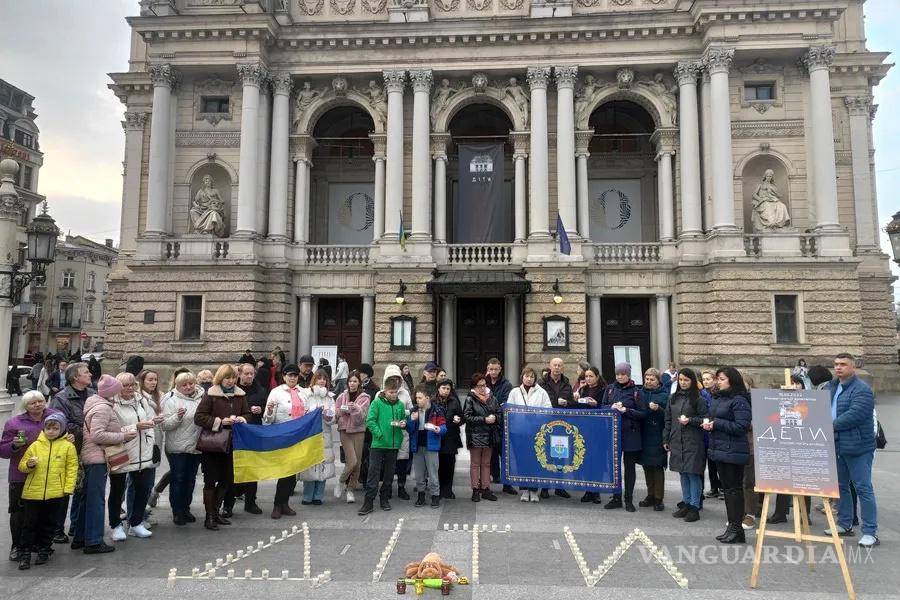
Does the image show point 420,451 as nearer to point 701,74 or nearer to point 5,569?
point 5,569

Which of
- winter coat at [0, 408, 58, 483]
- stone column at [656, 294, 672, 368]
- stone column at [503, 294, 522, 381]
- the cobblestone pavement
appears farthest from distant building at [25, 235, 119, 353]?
the cobblestone pavement

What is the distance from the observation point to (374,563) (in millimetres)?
6969

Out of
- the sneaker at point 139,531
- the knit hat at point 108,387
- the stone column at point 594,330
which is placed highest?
the stone column at point 594,330

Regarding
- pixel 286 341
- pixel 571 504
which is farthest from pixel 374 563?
pixel 286 341

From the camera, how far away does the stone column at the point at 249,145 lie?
82.6ft

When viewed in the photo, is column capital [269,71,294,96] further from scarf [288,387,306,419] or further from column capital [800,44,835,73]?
column capital [800,44,835,73]

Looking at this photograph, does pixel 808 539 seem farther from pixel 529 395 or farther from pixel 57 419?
pixel 57 419

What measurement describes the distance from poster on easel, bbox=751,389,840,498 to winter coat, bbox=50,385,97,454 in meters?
8.54

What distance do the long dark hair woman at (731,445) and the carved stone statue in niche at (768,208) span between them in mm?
19247

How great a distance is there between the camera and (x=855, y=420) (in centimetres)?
764

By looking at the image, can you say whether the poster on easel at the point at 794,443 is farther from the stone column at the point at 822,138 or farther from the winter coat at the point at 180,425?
the stone column at the point at 822,138

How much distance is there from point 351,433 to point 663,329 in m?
18.7

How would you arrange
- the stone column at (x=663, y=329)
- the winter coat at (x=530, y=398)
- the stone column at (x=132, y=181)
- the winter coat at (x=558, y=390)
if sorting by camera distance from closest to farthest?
1. the winter coat at (x=530, y=398)
2. the winter coat at (x=558, y=390)
3. the stone column at (x=663, y=329)
4. the stone column at (x=132, y=181)

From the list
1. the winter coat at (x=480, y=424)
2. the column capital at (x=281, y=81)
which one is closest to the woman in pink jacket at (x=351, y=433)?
the winter coat at (x=480, y=424)
